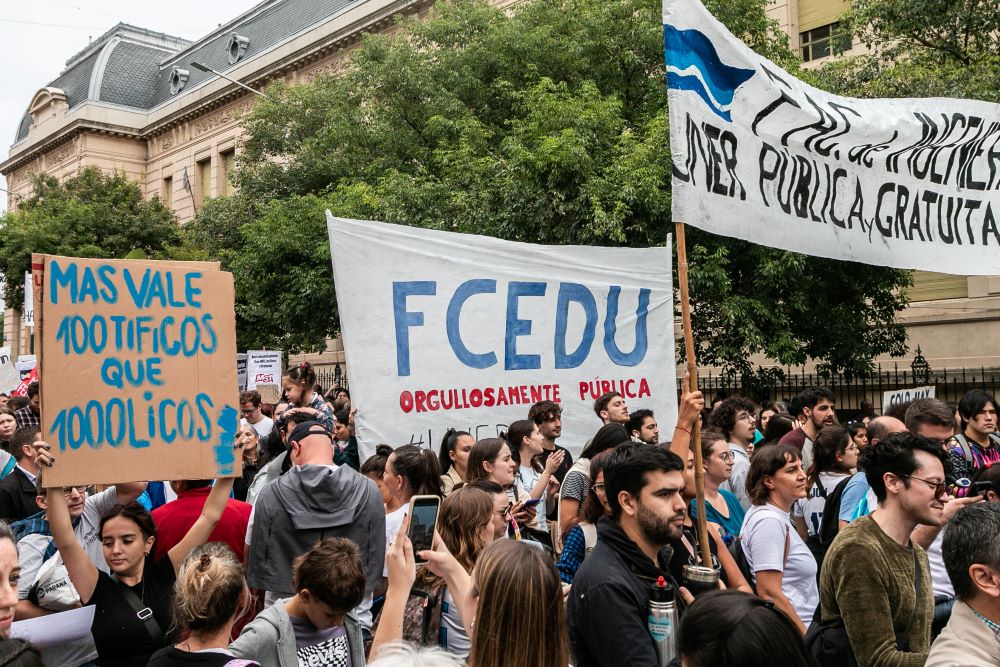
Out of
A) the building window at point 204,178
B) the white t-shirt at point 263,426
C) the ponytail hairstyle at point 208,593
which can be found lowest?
the ponytail hairstyle at point 208,593

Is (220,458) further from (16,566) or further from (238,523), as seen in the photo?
(16,566)

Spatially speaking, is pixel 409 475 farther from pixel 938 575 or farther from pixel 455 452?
pixel 938 575

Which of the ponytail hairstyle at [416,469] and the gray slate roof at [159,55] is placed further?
the gray slate roof at [159,55]

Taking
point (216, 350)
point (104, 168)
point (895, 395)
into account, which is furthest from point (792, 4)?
point (104, 168)

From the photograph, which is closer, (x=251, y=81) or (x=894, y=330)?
(x=894, y=330)

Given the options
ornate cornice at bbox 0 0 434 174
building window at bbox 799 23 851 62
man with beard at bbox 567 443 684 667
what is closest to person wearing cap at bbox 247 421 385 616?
man with beard at bbox 567 443 684 667

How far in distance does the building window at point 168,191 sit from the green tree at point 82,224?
681 centimetres

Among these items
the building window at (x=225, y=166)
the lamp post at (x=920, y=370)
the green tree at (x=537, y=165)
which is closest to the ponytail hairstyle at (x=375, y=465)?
the green tree at (x=537, y=165)

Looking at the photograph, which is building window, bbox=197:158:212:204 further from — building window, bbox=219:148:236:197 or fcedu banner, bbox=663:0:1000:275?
fcedu banner, bbox=663:0:1000:275

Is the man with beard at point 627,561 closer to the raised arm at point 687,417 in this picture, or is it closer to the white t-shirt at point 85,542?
the raised arm at point 687,417

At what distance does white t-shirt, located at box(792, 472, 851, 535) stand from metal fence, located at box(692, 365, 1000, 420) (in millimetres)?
11453

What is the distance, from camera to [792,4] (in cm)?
2155

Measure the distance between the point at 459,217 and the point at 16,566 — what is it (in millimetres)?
12433

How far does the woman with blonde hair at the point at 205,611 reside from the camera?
2902mm
